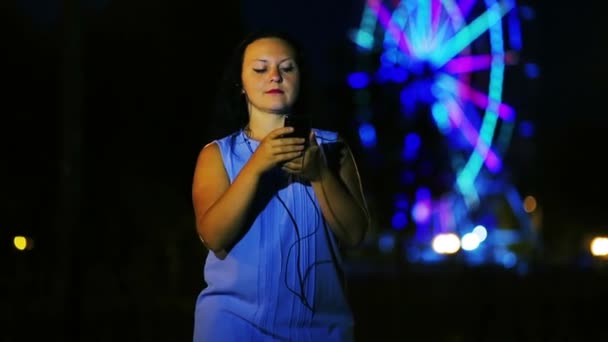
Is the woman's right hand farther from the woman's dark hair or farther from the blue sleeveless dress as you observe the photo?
the woman's dark hair

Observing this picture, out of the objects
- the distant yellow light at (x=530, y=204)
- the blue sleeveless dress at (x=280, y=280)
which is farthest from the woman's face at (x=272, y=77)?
the distant yellow light at (x=530, y=204)

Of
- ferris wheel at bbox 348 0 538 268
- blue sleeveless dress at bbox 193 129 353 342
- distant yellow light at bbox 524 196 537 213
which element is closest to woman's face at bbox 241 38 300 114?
blue sleeveless dress at bbox 193 129 353 342

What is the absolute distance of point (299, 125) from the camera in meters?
2.26

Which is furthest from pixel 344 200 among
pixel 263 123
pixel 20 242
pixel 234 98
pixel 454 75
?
pixel 454 75

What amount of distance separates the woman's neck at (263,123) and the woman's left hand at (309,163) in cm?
19

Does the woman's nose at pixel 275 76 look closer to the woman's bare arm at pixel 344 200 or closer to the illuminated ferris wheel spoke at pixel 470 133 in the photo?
the woman's bare arm at pixel 344 200

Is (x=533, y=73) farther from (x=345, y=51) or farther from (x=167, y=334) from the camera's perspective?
(x=167, y=334)

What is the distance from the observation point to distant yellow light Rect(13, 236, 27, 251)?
16.2m

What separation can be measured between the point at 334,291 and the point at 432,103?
2011 centimetres

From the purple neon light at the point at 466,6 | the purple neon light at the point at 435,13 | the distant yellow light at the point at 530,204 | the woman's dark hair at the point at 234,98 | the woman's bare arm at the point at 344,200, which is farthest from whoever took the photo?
the distant yellow light at the point at 530,204

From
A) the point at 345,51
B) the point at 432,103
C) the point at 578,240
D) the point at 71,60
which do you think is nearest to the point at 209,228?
the point at 71,60

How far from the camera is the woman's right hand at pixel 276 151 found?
2234 millimetres

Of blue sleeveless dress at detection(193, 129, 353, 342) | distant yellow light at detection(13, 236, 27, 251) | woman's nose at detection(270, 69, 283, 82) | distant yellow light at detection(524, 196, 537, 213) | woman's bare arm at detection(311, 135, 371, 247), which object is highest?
distant yellow light at detection(524, 196, 537, 213)

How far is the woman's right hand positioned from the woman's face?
0.23 metres
